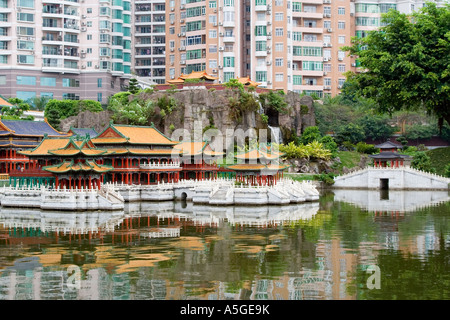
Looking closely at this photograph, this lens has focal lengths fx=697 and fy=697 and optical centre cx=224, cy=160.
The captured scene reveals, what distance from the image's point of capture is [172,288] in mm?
24359

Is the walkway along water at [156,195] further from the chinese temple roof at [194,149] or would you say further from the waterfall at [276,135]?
the waterfall at [276,135]

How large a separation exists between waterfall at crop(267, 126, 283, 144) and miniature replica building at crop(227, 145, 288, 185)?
25.2 meters

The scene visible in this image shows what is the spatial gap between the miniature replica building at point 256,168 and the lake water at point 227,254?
4.27 metres

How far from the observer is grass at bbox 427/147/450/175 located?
247ft

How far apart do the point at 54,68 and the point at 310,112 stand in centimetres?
3253

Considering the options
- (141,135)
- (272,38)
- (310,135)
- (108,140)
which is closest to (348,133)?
(310,135)

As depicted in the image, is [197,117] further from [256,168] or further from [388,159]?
[256,168]

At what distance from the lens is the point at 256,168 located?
54.6 metres

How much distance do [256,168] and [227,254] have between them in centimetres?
2361

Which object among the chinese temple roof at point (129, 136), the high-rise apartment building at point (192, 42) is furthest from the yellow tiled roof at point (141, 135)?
the high-rise apartment building at point (192, 42)

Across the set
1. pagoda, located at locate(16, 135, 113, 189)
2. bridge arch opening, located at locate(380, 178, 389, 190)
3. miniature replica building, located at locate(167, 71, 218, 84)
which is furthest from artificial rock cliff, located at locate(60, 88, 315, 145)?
pagoda, located at locate(16, 135, 113, 189)
